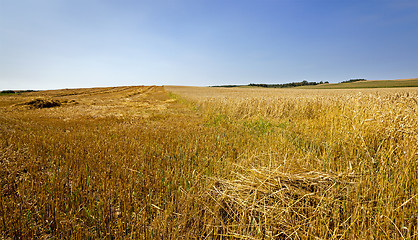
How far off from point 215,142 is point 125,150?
80.0 inches

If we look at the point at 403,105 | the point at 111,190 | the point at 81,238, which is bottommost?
the point at 81,238

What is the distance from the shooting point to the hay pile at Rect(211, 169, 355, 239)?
6.42 feet

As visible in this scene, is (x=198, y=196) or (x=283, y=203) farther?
(x=198, y=196)

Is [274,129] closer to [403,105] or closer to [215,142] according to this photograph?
[215,142]

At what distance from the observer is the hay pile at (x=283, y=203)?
6.42ft

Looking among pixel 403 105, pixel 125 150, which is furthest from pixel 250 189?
pixel 403 105

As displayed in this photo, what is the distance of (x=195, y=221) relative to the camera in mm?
1970

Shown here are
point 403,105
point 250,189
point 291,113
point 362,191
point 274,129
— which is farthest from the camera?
point 291,113

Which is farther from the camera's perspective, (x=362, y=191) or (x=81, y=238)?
(x=362, y=191)

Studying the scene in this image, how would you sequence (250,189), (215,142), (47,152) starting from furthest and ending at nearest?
(215,142) < (47,152) < (250,189)

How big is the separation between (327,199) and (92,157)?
3682 millimetres

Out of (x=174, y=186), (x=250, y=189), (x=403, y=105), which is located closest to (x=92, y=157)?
(x=174, y=186)

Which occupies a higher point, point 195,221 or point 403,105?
point 403,105

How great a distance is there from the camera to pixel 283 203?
6.98 feet
